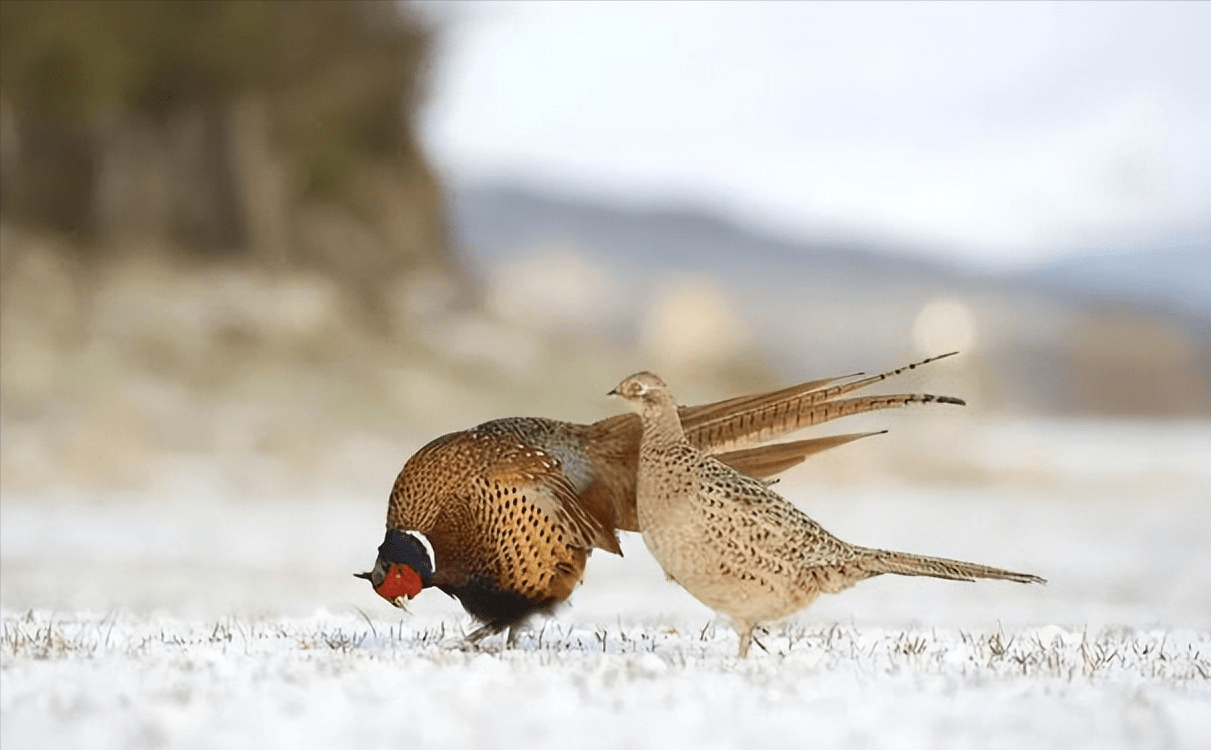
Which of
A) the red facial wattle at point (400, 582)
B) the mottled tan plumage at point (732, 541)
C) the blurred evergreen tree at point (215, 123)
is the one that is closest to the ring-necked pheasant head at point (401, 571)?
the red facial wattle at point (400, 582)

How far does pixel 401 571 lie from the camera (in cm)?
686

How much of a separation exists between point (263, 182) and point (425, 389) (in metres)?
5.41

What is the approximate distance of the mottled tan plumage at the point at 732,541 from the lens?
21.4ft

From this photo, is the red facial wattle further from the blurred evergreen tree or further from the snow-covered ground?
the blurred evergreen tree

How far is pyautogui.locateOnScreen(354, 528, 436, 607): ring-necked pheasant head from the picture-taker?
22.5 ft

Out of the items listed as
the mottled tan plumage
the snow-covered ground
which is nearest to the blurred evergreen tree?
the snow-covered ground

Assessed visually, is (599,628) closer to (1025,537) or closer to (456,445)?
(456,445)

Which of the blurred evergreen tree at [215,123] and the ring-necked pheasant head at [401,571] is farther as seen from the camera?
the blurred evergreen tree at [215,123]

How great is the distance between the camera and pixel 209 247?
2606 cm

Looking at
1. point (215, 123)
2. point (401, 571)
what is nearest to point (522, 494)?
point (401, 571)

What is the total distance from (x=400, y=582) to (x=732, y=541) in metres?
1.59

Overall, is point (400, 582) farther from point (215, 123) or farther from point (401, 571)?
point (215, 123)

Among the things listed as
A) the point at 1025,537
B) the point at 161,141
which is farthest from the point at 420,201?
the point at 1025,537

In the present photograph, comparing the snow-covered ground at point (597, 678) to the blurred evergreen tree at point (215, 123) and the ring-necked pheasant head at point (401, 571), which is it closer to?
the ring-necked pheasant head at point (401, 571)
